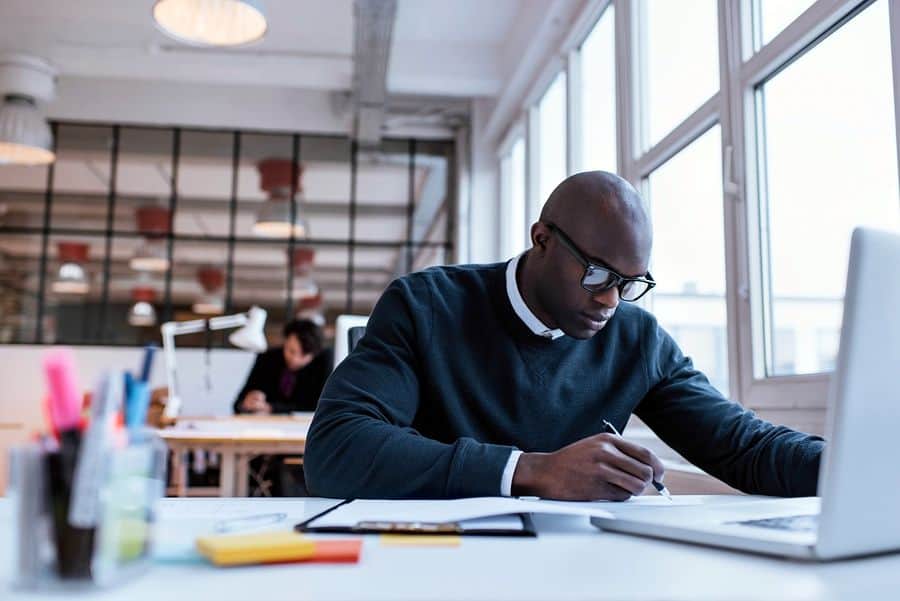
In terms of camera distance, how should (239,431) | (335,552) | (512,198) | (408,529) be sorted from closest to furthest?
(335,552)
(408,529)
(239,431)
(512,198)

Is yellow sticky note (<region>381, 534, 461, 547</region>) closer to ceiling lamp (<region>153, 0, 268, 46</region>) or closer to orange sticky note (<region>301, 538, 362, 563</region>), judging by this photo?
orange sticky note (<region>301, 538, 362, 563</region>)

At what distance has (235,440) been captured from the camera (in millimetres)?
3166

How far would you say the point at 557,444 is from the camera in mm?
1568

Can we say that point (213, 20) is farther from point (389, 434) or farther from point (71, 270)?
point (71, 270)

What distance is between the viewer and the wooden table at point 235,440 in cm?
314

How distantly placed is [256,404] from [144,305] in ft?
13.2

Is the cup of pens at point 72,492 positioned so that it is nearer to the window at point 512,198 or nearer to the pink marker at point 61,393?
the pink marker at point 61,393

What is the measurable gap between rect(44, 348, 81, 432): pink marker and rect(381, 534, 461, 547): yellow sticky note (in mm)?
291

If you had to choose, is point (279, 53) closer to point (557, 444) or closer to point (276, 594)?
point (557, 444)

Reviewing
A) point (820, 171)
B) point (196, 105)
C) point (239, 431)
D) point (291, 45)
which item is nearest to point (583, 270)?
point (820, 171)

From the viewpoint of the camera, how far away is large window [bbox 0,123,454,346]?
726 centimetres

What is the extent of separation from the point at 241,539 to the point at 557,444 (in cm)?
99

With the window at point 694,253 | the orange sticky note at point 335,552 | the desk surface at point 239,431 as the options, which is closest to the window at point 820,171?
the window at point 694,253

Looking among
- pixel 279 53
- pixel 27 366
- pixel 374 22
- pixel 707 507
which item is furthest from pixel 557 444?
pixel 27 366
